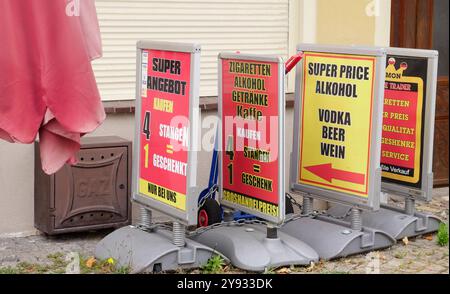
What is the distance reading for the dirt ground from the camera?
21.5 feet

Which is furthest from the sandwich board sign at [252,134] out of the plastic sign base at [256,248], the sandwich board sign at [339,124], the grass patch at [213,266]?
the sandwich board sign at [339,124]

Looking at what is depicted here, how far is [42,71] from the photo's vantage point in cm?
528

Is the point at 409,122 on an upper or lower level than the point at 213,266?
upper

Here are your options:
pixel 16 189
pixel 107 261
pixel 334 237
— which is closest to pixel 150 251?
pixel 107 261

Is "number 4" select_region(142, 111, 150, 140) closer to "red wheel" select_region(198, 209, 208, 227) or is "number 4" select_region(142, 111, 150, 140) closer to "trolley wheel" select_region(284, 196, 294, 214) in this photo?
"red wheel" select_region(198, 209, 208, 227)

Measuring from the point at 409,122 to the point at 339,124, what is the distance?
83cm

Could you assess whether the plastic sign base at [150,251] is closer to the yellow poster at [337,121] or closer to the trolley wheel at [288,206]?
the yellow poster at [337,121]

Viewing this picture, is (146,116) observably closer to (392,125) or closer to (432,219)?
(392,125)

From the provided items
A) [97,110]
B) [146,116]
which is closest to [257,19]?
[146,116]

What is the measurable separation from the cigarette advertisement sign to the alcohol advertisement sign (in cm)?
81

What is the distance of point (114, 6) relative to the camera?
25.1 ft

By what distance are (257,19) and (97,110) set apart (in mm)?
3340

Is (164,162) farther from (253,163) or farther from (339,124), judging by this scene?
(339,124)

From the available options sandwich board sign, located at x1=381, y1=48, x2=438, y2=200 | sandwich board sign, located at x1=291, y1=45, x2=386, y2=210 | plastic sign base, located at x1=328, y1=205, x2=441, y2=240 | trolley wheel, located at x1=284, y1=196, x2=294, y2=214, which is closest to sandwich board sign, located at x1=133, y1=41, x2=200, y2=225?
sandwich board sign, located at x1=291, y1=45, x2=386, y2=210
